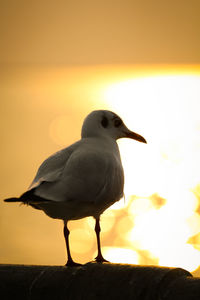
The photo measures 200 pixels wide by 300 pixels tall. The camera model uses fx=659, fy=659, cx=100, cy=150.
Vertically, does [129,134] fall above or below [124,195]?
above

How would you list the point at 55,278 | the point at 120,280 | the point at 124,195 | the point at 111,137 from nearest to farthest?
1. the point at 120,280
2. the point at 55,278
3. the point at 124,195
4. the point at 111,137

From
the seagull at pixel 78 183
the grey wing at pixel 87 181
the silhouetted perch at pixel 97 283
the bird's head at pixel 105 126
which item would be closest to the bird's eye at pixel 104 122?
the bird's head at pixel 105 126

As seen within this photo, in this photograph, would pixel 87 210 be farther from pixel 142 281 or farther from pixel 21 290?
pixel 142 281

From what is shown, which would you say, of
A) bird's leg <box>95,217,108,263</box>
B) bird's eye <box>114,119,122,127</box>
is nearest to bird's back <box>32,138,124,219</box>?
bird's leg <box>95,217,108,263</box>

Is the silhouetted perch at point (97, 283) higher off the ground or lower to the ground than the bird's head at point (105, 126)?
lower

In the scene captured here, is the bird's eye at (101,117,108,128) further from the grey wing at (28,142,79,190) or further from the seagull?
the grey wing at (28,142,79,190)

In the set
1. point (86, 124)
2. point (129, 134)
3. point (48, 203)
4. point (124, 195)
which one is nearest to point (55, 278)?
point (48, 203)

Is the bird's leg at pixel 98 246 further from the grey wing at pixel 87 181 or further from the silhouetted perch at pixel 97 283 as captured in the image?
the silhouetted perch at pixel 97 283

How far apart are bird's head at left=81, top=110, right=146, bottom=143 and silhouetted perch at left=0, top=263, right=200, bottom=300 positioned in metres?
2.54

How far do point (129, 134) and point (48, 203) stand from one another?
2.46 metres

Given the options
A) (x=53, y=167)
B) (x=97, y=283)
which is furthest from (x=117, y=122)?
(x=97, y=283)

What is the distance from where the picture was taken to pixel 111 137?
31.4 feet

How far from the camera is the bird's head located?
30.5ft

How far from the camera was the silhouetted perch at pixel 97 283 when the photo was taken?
6047 millimetres
